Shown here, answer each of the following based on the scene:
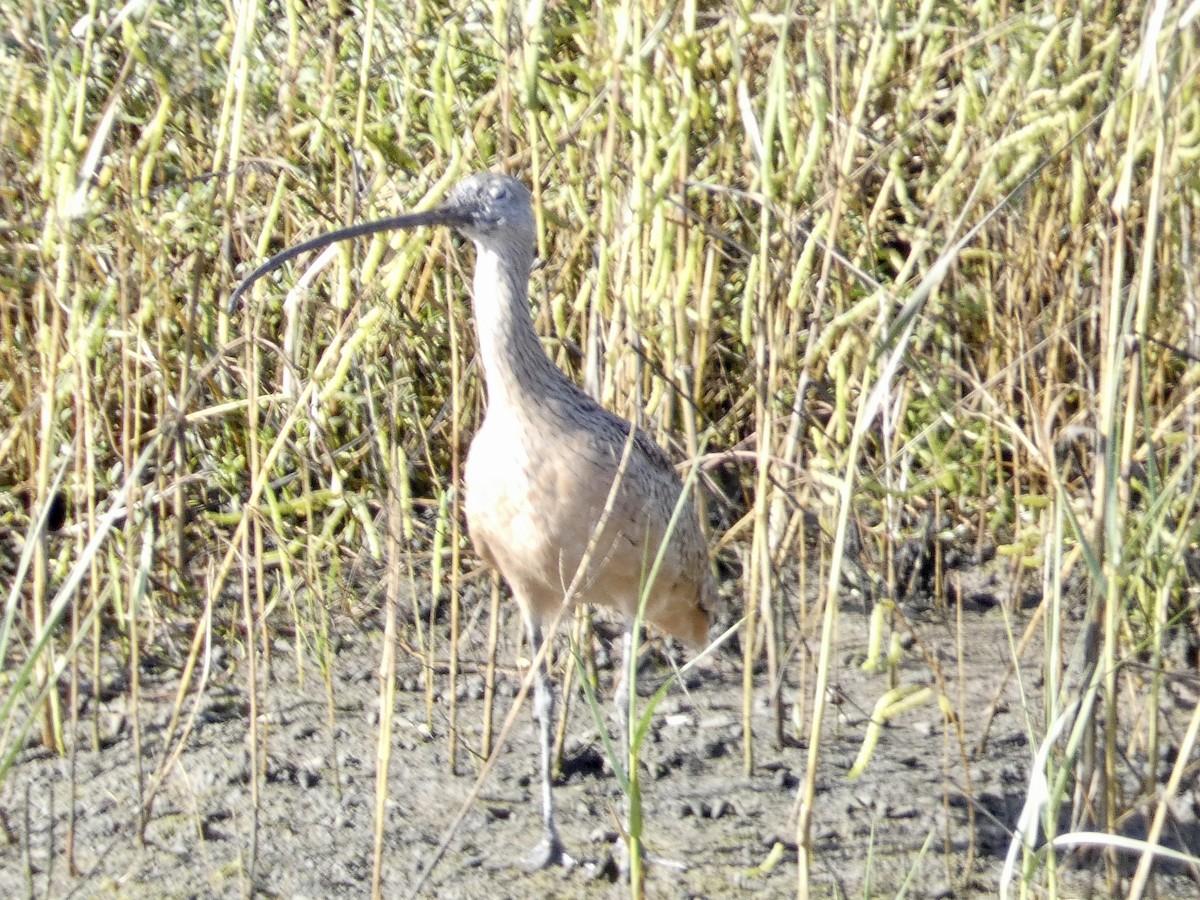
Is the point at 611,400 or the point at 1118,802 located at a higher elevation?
the point at 611,400

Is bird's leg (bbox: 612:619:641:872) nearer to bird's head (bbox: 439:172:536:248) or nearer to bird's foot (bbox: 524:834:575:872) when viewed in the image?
bird's foot (bbox: 524:834:575:872)

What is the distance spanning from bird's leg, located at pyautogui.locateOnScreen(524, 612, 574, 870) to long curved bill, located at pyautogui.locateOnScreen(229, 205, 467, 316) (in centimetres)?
100

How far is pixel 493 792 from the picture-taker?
4113 mm

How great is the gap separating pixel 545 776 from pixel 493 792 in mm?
280

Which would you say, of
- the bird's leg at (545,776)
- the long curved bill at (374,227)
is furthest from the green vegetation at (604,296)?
the bird's leg at (545,776)

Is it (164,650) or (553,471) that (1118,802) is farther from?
(164,650)

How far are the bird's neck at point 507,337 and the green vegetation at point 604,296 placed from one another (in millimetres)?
103

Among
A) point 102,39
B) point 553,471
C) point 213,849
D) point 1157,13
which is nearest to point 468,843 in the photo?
point 213,849

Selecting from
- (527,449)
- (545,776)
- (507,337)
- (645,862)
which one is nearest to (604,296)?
(507,337)

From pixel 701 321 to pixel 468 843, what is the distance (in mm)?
1338

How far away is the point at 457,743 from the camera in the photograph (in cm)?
418

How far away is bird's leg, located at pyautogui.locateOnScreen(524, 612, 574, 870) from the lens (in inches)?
147

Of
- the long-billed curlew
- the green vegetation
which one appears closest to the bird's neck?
the long-billed curlew

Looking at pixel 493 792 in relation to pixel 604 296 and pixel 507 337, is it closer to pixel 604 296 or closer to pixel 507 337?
pixel 507 337
